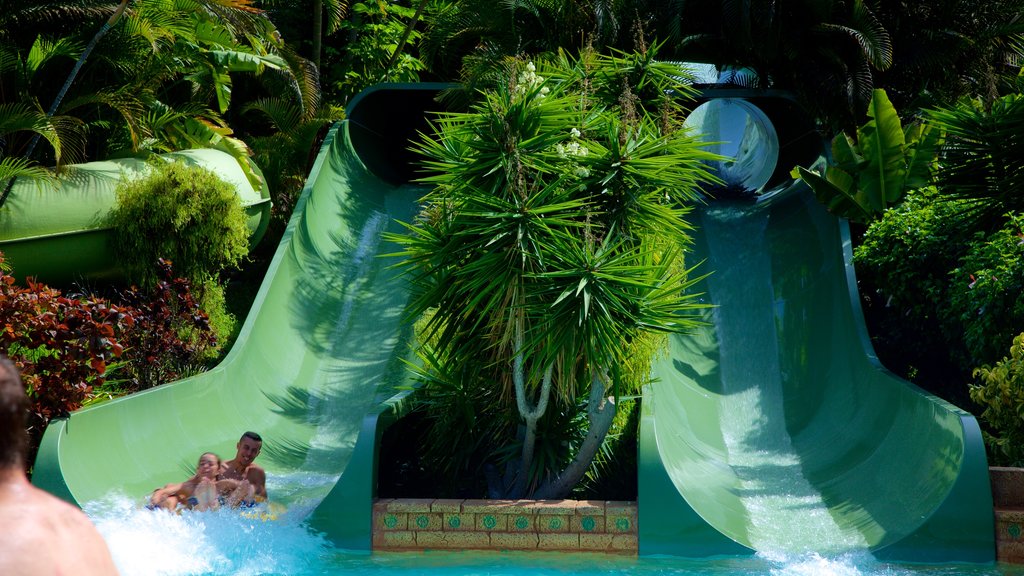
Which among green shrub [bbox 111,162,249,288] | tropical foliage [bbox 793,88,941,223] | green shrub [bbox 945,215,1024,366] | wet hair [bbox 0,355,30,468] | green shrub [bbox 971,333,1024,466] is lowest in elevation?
green shrub [bbox 971,333,1024,466]

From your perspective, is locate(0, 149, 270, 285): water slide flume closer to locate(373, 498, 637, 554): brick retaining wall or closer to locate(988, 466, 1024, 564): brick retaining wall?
locate(373, 498, 637, 554): brick retaining wall

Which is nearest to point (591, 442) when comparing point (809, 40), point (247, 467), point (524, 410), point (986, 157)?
point (524, 410)

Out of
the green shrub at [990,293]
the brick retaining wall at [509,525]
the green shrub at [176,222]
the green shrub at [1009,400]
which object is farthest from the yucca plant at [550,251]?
the green shrub at [176,222]

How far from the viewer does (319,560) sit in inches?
278

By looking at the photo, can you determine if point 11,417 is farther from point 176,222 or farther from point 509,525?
point 176,222

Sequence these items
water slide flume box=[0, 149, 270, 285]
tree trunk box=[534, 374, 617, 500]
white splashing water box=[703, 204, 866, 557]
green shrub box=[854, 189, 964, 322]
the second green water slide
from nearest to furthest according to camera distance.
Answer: the second green water slide, white splashing water box=[703, 204, 866, 557], tree trunk box=[534, 374, 617, 500], green shrub box=[854, 189, 964, 322], water slide flume box=[0, 149, 270, 285]

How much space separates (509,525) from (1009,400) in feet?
12.6

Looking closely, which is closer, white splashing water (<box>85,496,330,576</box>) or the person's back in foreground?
the person's back in foreground

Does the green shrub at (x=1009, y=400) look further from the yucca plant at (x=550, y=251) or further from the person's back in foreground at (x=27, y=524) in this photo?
the person's back in foreground at (x=27, y=524)

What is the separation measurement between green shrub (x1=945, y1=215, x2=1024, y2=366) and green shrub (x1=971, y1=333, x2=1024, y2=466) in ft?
2.47

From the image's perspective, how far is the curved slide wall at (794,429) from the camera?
7113mm

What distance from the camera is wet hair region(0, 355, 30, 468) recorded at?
6.02 ft

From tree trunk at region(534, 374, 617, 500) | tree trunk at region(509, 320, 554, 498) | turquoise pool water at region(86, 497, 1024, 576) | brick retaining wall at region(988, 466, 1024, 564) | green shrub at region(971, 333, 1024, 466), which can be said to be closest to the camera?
turquoise pool water at region(86, 497, 1024, 576)

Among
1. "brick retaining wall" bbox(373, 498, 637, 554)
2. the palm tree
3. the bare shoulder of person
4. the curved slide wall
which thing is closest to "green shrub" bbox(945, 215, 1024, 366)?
the curved slide wall
